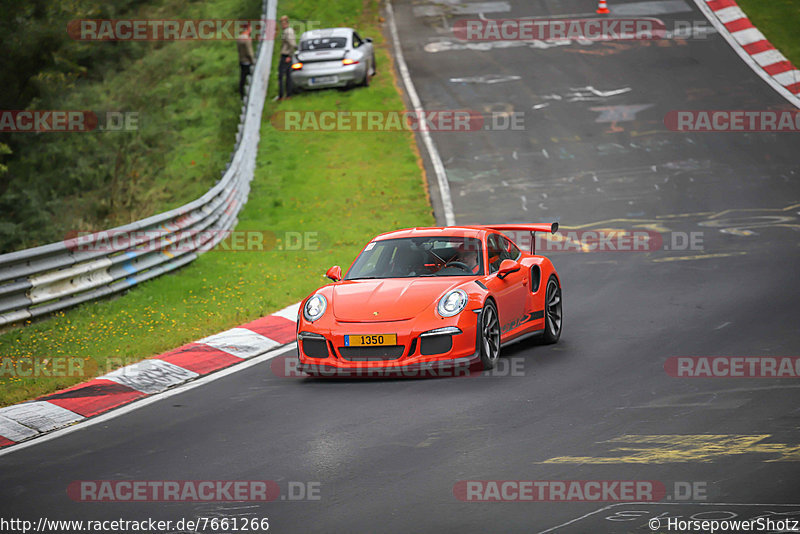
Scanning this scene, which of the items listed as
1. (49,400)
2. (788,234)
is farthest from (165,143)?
(49,400)

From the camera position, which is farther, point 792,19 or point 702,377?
point 792,19

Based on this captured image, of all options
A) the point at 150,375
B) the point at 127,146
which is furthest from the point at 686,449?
the point at 127,146

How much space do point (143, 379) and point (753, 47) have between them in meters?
22.6

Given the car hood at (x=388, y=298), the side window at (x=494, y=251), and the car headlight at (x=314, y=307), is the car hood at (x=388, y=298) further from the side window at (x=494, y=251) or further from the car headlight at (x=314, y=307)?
the side window at (x=494, y=251)

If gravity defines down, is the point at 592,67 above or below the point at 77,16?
below

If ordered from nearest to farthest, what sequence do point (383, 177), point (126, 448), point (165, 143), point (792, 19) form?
point (126, 448) < point (383, 177) < point (165, 143) < point (792, 19)

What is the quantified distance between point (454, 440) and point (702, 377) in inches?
114

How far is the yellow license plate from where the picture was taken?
896 centimetres

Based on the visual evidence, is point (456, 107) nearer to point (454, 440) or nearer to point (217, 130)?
point (217, 130)

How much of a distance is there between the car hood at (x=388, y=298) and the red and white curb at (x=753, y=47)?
54.5 feet

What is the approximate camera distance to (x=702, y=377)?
8.84m

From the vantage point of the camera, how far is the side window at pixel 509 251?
1085 cm

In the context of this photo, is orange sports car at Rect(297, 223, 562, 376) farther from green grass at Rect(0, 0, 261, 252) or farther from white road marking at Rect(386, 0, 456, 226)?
green grass at Rect(0, 0, 261, 252)

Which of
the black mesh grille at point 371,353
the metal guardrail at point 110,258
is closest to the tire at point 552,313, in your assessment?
the black mesh grille at point 371,353
